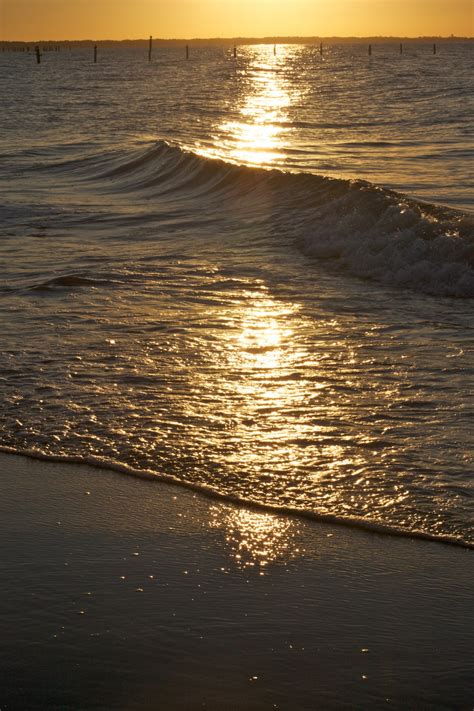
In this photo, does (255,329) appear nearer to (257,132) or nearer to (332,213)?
(332,213)

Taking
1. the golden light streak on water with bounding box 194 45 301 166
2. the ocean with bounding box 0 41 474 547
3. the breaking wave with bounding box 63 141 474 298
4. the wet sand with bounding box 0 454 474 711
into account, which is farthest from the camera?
the golden light streak on water with bounding box 194 45 301 166

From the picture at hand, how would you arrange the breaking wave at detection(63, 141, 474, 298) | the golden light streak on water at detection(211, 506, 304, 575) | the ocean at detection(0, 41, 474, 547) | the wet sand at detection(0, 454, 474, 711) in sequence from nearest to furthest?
the wet sand at detection(0, 454, 474, 711) → the golden light streak on water at detection(211, 506, 304, 575) → the ocean at detection(0, 41, 474, 547) → the breaking wave at detection(63, 141, 474, 298)

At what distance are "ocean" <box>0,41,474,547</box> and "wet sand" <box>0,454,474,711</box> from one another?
1.03ft

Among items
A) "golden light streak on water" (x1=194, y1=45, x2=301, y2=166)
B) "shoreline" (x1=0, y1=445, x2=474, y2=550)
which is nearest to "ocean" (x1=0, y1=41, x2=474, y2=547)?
"shoreline" (x1=0, y1=445, x2=474, y2=550)

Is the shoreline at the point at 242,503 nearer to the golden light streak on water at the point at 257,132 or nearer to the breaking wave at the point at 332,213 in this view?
the breaking wave at the point at 332,213

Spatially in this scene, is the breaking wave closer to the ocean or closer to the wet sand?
the ocean

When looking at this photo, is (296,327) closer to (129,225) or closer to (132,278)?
(132,278)

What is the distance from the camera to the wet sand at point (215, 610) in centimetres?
315

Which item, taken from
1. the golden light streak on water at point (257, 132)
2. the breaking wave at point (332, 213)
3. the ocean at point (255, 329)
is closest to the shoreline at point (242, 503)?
the ocean at point (255, 329)

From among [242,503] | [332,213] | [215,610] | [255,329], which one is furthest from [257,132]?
[215,610]

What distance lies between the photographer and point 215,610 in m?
3.63

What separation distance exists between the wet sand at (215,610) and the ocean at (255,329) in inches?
12.3

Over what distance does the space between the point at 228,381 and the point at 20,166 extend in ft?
54.4

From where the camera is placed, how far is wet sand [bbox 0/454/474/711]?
3.15m
